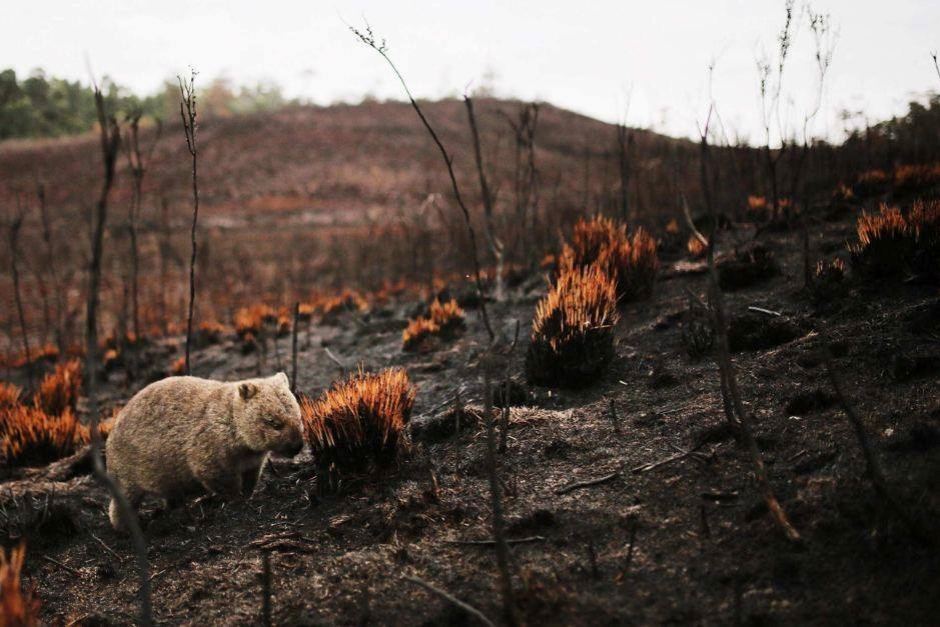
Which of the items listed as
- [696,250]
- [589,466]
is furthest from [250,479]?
[696,250]

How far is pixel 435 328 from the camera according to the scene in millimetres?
6664

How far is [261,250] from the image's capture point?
24109 mm

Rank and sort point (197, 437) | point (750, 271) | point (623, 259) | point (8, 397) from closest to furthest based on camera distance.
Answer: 1. point (197, 437)
2. point (750, 271)
3. point (623, 259)
4. point (8, 397)

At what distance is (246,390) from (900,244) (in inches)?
178

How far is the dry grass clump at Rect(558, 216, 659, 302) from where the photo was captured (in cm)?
542

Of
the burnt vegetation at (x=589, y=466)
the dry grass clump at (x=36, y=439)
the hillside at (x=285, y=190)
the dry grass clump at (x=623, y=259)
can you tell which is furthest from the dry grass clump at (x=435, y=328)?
the hillside at (x=285, y=190)

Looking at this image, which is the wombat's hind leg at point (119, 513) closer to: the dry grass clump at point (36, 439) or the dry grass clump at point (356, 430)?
the dry grass clump at point (356, 430)

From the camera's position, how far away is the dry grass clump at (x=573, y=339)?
4125 millimetres

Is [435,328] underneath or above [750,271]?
underneath

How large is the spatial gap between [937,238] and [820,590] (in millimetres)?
3173

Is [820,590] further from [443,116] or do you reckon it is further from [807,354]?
[443,116]

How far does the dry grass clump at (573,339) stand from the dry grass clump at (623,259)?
0.89m

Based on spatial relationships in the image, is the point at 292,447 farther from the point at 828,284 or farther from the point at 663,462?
the point at 828,284

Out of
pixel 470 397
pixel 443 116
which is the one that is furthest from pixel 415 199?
pixel 470 397
